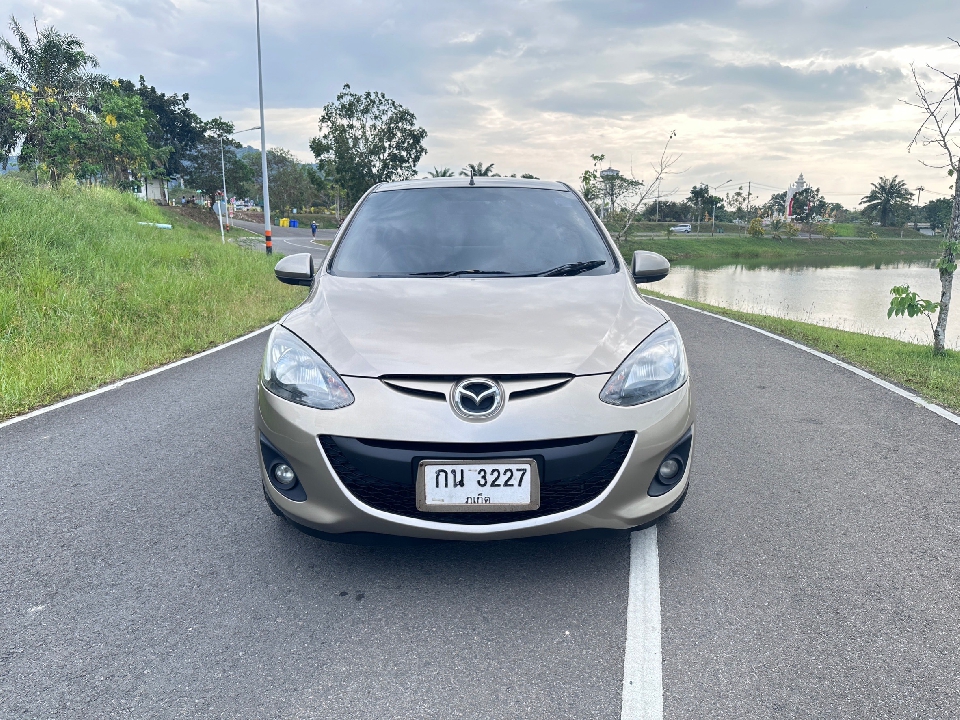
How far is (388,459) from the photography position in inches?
93.0

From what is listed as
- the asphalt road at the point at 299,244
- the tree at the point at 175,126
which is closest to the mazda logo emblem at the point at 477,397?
the asphalt road at the point at 299,244

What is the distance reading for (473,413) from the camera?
237cm

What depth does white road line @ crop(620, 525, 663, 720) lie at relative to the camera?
1.98 metres

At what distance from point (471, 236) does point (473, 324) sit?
1.11m

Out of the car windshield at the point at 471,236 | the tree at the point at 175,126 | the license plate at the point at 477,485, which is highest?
the tree at the point at 175,126

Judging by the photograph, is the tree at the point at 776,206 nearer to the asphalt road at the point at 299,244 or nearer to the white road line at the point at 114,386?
the asphalt road at the point at 299,244

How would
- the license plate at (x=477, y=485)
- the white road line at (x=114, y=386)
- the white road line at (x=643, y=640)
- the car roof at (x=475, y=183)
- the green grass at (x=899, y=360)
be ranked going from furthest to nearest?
the green grass at (x=899, y=360) < the white road line at (x=114, y=386) < the car roof at (x=475, y=183) < the license plate at (x=477, y=485) < the white road line at (x=643, y=640)

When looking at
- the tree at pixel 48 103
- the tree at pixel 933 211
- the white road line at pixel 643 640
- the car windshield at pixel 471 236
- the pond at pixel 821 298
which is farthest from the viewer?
the tree at pixel 933 211

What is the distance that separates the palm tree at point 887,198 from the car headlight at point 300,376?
140 metres

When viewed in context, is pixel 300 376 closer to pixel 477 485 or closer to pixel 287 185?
pixel 477 485

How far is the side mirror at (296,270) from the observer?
3.80m

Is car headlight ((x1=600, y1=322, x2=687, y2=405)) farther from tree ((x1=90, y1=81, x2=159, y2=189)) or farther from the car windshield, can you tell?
tree ((x1=90, y1=81, x2=159, y2=189))


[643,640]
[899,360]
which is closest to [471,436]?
[643,640]

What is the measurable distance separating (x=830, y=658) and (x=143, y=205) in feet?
83.0
